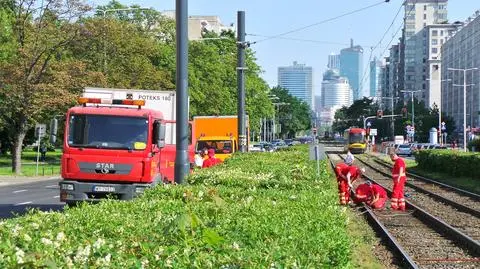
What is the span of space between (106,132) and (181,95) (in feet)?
10.9

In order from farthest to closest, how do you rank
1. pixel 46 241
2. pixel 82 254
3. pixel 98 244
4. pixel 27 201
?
pixel 27 201 → pixel 46 241 → pixel 98 244 → pixel 82 254

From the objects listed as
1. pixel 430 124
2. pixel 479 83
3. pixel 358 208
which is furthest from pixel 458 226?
pixel 479 83

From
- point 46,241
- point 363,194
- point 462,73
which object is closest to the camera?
point 46,241

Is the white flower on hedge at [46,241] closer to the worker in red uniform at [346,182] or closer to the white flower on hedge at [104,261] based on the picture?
the white flower on hedge at [104,261]

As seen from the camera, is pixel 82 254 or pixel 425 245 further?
pixel 425 245

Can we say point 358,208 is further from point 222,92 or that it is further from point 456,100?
point 456,100

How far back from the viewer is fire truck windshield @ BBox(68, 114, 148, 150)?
1698cm

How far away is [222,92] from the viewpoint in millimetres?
62219

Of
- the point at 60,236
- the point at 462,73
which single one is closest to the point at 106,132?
the point at 60,236

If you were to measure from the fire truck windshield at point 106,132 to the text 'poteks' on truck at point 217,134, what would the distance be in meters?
15.3

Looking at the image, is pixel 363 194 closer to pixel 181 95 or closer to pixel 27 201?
pixel 181 95

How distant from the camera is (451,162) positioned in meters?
37.7

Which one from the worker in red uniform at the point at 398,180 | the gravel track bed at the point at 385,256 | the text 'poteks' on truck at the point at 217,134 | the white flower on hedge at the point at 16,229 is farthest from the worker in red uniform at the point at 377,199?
the white flower on hedge at the point at 16,229

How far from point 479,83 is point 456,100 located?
48.6 ft
